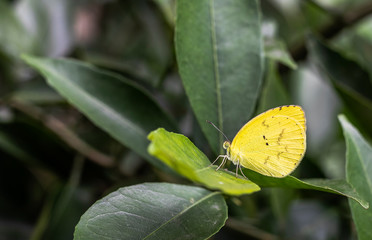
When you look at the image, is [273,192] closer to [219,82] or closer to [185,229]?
[219,82]

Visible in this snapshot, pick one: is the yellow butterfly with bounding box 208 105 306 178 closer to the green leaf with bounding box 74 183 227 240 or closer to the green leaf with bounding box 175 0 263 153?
the green leaf with bounding box 175 0 263 153

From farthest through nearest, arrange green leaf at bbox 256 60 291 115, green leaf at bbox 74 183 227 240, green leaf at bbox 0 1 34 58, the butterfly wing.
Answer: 1. green leaf at bbox 0 1 34 58
2. green leaf at bbox 256 60 291 115
3. the butterfly wing
4. green leaf at bbox 74 183 227 240

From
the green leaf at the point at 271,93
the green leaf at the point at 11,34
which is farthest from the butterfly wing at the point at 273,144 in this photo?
the green leaf at the point at 11,34

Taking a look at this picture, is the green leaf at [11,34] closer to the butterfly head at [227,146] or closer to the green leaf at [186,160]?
the butterfly head at [227,146]

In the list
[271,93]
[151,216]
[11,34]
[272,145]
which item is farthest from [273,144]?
[11,34]

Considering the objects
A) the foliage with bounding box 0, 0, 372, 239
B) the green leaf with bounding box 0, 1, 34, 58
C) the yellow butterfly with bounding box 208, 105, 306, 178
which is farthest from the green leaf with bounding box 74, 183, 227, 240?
the green leaf with bounding box 0, 1, 34, 58

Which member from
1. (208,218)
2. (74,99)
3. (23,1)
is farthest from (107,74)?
(23,1)

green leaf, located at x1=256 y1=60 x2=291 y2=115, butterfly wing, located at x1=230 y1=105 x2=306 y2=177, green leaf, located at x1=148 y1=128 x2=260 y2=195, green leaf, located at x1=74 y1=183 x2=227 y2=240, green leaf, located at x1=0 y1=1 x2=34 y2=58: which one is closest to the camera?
green leaf, located at x1=148 y1=128 x2=260 y2=195

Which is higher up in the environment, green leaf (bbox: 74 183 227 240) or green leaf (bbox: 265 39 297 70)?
green leaf (bbox: 265 39 297 70)
